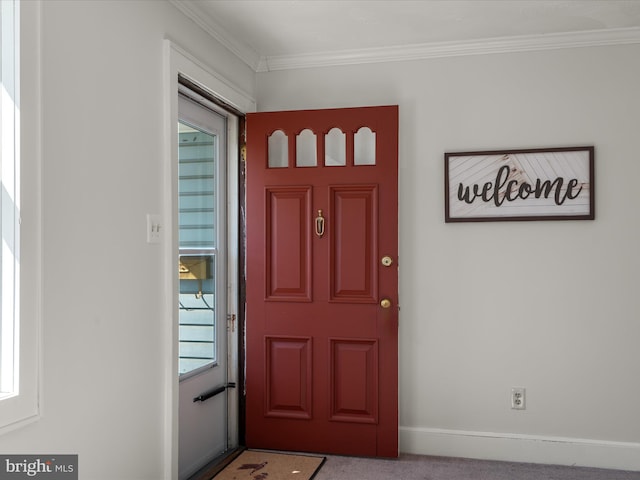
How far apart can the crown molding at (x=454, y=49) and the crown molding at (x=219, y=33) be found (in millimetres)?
115

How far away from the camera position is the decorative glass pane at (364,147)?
133 inches

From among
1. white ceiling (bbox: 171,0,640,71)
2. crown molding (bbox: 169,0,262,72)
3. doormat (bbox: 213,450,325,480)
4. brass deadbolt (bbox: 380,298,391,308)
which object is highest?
white ceiling (bbox: 171,0,640,71)

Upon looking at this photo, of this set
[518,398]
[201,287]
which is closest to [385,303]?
[518,398]

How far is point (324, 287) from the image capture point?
3.30m

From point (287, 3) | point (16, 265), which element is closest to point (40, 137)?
point (16, 265)

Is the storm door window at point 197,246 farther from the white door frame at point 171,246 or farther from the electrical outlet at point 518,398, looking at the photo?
the electrical outlet at point 518,398

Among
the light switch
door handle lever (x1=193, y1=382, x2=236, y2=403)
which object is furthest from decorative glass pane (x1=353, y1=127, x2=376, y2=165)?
door handle lever (x1=193, y1=382, x2=236, y2=403)

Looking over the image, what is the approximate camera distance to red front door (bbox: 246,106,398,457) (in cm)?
322

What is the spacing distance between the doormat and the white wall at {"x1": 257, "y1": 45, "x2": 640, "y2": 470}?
60cm

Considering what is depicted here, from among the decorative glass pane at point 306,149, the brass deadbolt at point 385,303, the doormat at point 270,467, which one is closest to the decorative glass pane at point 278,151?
the decorative glass pane at point 306,149

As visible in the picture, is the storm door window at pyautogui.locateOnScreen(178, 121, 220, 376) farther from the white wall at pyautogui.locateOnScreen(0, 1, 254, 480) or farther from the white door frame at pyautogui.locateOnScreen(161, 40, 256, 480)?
the white wall at pyautogui.locateOnScreen(0, 1, 254, 480)

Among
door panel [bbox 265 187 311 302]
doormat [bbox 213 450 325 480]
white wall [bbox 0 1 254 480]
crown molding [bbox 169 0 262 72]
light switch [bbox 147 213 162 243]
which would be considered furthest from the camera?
door panel [bbox 265 187 311 302]

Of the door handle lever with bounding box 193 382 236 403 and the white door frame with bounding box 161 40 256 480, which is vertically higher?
the white door frame with bounding box 161 40 256 480

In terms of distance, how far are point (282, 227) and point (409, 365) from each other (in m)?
1.09
